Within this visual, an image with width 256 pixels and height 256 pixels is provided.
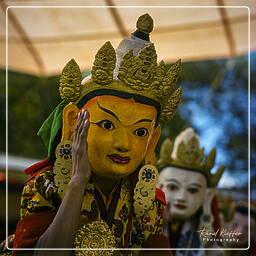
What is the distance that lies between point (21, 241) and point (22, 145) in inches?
277

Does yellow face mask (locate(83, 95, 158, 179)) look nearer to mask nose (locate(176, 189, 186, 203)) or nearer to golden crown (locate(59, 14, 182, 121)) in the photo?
golden crown (locate(59, 14, 182, 121))

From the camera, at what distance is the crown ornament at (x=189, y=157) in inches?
201

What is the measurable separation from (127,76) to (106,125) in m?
0.24

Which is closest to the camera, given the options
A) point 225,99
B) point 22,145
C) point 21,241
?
point 21,241

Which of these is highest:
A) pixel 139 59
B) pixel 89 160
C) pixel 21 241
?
pixel 139 59

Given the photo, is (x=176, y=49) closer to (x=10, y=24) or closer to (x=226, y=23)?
(x=226, y=23)

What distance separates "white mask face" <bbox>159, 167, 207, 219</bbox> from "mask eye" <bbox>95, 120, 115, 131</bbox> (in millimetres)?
1740

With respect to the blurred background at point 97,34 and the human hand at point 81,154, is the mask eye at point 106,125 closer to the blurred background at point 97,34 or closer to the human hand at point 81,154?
the human hand at point 81,154

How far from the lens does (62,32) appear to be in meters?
6.00

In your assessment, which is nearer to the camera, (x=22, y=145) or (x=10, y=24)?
(x=10, y=24)

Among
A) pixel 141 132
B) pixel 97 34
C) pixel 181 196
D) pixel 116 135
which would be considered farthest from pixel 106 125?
pixel 97 34

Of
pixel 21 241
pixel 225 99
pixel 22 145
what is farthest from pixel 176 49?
pixel 225 99

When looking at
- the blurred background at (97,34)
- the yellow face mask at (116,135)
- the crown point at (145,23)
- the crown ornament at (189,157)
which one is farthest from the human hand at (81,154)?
the crown ornament at (189,157)

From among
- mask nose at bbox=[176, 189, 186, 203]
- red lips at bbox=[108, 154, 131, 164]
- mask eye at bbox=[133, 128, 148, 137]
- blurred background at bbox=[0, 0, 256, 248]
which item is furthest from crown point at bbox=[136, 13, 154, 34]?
mask nose at bbox=[176, 189, 186, 203]
